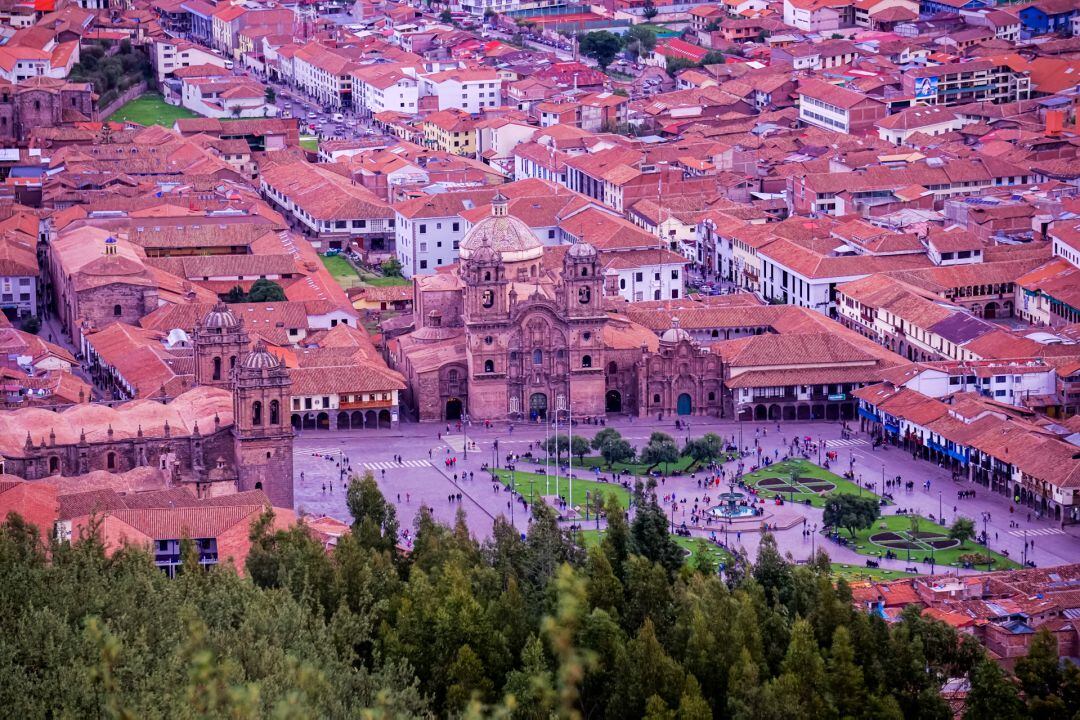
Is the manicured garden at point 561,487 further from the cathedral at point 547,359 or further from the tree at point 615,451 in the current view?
the cathedral at point 547,359

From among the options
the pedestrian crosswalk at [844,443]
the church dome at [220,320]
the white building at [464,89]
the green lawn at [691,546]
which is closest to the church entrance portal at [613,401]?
the pedestrian crosswalk at [844,443]

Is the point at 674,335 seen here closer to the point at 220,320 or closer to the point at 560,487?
the point at 560,487

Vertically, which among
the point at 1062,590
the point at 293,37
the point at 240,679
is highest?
the point at 240,679

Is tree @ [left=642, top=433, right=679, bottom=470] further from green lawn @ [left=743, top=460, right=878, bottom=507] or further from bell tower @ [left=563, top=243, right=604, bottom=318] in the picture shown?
bell tower @ [left=563, top=243, right=604, bottom=318]

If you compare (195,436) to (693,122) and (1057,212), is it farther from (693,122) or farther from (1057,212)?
(693,122)

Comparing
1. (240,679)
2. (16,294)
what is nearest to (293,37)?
(16,294)

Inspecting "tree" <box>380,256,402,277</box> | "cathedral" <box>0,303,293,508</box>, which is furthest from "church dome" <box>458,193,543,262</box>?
"tree" <box>380,256,402,277</box>

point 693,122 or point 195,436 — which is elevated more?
point 195,436
